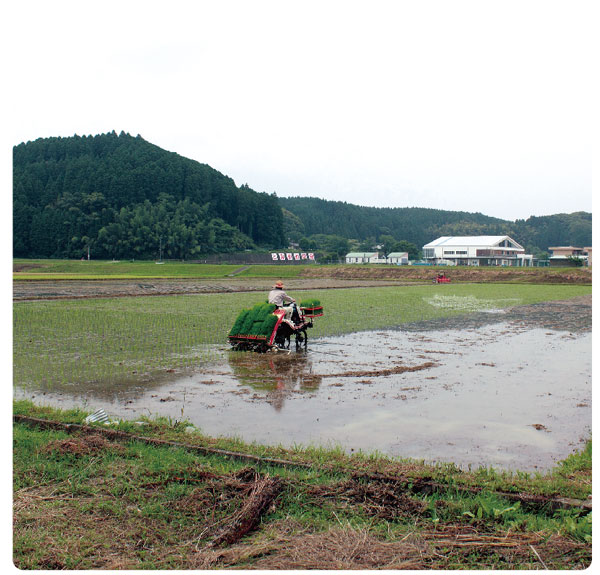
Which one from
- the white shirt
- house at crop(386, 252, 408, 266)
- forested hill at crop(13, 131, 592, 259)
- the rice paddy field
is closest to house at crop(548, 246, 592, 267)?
forested hill at crop(13, 131, 592, 259)

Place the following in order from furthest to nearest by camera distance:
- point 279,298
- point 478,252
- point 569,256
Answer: point 478,252 → point 569,256 → point 279,298

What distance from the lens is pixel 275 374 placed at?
11.1m

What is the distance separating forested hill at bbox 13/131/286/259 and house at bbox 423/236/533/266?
149 ft

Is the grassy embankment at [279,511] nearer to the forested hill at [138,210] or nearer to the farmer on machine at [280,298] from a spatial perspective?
the farmer on machine at [280,298]

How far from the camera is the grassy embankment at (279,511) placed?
12.5 ft

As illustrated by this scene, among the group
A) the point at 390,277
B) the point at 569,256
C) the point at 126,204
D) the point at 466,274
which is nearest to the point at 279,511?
the point at 466,274

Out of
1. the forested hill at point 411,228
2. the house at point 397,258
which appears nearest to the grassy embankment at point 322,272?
the house at point 397,258

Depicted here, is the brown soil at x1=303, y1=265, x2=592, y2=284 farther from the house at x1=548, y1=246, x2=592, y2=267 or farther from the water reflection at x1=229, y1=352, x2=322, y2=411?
the water reflection at x1=229, y1=352, x2=322, y2=411

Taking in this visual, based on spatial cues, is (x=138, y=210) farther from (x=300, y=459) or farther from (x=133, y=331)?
(x=300, y=459)

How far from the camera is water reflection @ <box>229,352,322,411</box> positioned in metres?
9.55

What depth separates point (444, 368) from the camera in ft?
39.0

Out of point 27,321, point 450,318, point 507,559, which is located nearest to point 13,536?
point 507,559

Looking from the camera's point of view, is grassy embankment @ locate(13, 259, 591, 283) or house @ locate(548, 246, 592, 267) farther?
house @ locate(548, 246, 592, 267)

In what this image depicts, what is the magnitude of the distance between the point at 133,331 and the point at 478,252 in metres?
102
